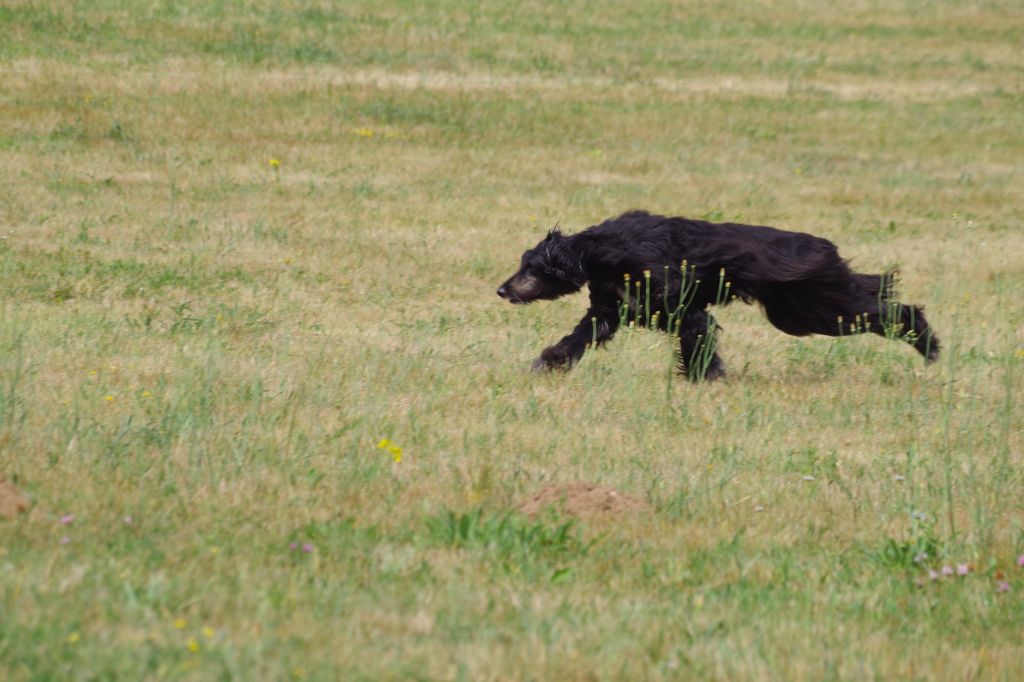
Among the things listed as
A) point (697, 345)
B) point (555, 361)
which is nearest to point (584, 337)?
point (555, 361)

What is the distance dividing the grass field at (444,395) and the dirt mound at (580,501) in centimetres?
8

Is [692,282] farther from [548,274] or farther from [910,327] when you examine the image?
[910,327]

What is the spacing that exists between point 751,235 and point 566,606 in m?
4.68

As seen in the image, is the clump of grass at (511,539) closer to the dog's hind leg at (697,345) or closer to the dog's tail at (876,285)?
the dog's hind leg at (697,345)

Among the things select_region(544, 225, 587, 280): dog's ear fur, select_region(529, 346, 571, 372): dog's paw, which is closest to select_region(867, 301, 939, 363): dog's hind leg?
select_region(544, 225, 587, 280): dog's ear fur

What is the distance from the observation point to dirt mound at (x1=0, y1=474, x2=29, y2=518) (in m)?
4.89

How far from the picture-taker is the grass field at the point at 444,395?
4293 millimetres

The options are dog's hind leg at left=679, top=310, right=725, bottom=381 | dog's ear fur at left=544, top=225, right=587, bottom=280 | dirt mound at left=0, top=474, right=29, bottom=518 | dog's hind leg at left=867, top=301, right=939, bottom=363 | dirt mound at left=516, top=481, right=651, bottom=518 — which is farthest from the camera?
dog's hind leg at left=867, top=301, right=939, bottom=363

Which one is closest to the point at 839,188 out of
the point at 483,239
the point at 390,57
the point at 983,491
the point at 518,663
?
the point at 483,239

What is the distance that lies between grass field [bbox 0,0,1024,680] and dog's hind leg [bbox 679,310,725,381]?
0.22m

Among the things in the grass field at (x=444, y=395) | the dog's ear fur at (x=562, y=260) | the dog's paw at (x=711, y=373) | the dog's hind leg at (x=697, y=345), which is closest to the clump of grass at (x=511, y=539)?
the grass field at (x=444, y=395)

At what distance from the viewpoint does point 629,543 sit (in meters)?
5.23

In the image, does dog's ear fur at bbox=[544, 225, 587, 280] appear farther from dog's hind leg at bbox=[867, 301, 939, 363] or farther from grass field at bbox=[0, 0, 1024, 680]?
dog's hind leg at bbox=[867, 301, 939, 363]

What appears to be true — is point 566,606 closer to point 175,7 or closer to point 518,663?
point 518,663
